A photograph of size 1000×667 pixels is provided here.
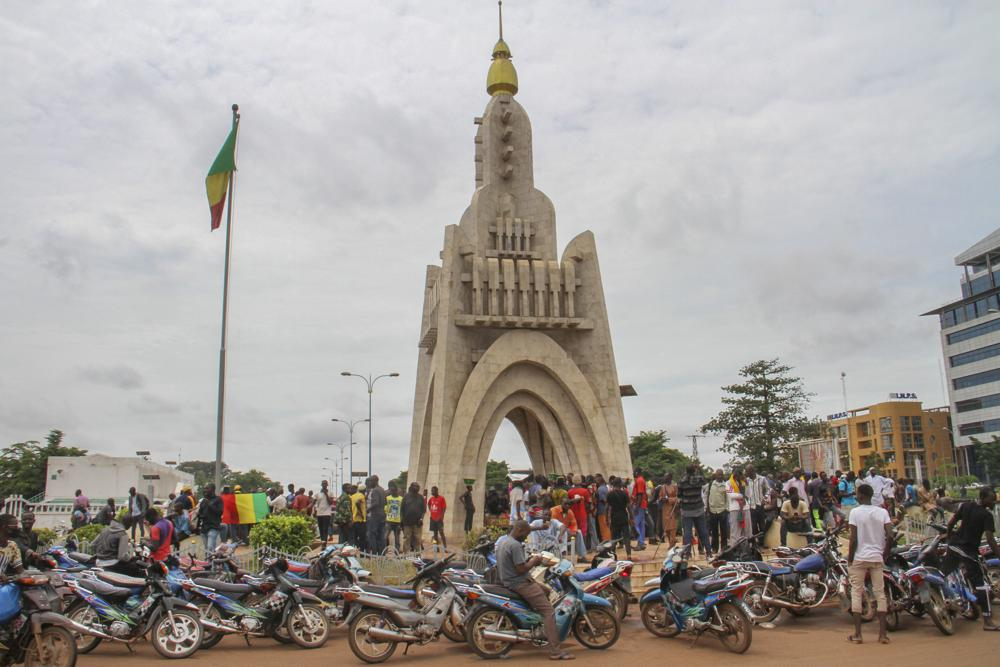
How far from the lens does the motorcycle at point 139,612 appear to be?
32.6ft

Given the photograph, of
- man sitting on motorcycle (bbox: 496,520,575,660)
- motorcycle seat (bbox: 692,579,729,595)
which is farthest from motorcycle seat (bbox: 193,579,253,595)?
motorcycle seat (bbox: 692,579,729,595)

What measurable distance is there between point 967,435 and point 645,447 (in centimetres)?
2483

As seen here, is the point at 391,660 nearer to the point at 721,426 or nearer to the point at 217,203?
the point at 217,203

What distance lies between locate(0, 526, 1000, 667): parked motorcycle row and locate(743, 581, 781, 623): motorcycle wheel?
1 cm

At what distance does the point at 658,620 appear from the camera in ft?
36.2

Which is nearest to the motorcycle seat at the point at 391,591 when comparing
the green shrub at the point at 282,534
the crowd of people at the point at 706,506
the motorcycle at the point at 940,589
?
the crowd of people at the point at 706,506

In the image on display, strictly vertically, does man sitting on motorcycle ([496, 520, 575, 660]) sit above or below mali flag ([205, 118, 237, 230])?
below

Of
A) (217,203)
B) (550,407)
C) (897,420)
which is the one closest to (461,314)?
(550,407)

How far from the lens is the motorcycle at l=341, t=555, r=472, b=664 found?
32.2 feet

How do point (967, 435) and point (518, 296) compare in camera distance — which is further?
point (967, 435)

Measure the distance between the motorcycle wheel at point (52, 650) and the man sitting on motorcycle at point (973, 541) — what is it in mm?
10655

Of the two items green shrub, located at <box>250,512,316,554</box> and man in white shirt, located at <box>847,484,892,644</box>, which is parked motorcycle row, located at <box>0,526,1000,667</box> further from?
green shrub, located at <box>250,512,316,554</box>

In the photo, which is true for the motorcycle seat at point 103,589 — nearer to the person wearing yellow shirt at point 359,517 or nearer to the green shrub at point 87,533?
the person wearing yellow shirt at point 359,517

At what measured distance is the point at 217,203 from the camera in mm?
20047
